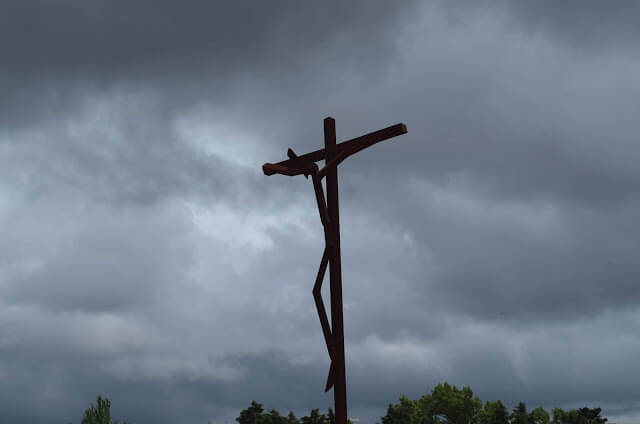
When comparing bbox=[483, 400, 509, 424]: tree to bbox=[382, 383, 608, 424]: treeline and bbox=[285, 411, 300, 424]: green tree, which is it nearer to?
bbox=[382, 383, 608, 424]: treeline

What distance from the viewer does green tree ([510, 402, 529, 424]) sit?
197 ft

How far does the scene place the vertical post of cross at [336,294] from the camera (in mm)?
10953

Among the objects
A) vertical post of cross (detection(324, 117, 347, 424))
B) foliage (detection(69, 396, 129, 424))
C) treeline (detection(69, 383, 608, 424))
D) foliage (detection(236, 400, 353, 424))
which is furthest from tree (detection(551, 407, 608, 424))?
vertical post of cross (detection(324, 117, 347, 424))

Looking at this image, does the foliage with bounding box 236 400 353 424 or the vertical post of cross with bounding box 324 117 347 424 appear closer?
the vertical post of cross with bounding box 324 117 347 424

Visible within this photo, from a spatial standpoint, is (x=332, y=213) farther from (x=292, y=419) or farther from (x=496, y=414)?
(x=496, y=414)

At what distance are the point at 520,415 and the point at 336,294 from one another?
179 feet

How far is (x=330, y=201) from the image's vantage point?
1162cm

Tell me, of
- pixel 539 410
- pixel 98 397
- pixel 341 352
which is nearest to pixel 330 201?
pixel 341 352

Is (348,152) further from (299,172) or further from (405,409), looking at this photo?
(405,409)

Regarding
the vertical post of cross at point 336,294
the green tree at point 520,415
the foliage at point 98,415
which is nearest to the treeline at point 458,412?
the green tree at point 520,415

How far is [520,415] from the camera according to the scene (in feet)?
200

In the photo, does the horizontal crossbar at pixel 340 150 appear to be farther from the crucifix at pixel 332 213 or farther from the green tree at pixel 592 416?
the green tree at pixel 592 416

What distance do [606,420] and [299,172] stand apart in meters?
57.3

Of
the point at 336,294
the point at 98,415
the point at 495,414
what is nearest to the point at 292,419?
the point at 495,414
